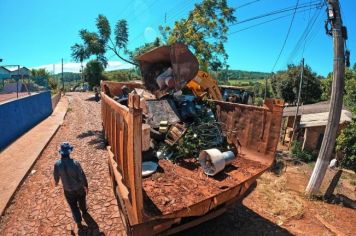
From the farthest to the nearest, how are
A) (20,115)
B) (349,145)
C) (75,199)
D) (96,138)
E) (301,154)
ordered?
(301,154) < (20,115) < (96,138) < (349,145) < (75,199)

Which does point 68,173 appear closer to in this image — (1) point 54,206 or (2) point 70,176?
(2) point 70,176

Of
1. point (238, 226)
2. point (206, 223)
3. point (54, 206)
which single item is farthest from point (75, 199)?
point (238, 226)

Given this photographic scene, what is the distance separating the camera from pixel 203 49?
15703 mm

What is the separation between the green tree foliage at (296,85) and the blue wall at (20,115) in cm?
2640

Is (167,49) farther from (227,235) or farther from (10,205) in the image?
(10,205)

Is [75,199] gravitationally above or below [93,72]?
below

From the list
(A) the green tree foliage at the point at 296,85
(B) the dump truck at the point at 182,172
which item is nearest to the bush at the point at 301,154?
(B) the dump truck at the point at 182,172

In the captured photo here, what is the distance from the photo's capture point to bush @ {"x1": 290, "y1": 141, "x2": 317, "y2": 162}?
1252 cm

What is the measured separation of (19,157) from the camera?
8727 mm

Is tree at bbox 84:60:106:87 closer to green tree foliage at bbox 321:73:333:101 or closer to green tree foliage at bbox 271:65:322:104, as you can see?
green tree foliage at bbox 271:65:322:104

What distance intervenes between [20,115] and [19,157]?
4429mm

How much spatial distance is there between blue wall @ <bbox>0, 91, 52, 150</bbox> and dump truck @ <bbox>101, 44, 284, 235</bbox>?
7.45m

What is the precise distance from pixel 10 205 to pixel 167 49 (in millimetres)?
4913

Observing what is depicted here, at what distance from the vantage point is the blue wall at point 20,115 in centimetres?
1035
